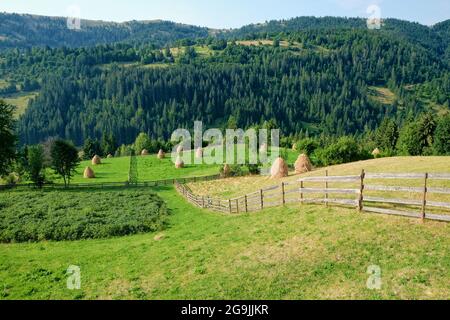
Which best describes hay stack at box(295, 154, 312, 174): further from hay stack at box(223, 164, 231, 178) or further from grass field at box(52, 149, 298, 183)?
grass field at box(52, 149, 298, 183)

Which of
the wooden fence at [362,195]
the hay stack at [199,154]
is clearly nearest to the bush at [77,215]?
the wooden fence at [362,195]

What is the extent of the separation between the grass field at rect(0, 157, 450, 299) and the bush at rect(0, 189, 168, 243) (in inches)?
197

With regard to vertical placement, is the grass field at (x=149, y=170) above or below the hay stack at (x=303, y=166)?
below

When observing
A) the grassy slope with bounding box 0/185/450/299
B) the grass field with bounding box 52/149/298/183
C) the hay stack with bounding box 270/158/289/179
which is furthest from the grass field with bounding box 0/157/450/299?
the grass field with bounding box 52/149/298/183

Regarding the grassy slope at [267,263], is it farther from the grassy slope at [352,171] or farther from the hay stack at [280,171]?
the hay stack at [280,171]

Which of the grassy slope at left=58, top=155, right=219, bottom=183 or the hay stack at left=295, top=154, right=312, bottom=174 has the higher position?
the hay stack at left=295, top=154, right=312, bottom=174

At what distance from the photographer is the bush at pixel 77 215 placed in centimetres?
2841

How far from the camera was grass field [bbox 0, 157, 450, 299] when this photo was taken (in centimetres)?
1203

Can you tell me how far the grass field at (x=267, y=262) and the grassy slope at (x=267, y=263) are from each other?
Answer: 0.13 feet

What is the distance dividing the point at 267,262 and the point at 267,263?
0.36 feet

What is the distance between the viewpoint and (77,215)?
113 feet

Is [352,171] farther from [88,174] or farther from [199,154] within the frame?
[199,154]

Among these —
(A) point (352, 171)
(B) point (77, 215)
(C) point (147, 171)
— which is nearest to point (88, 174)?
(C) point (147, 171)
